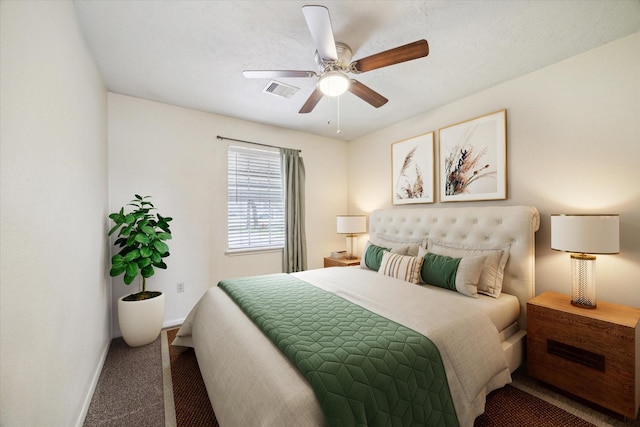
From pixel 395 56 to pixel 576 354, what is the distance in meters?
2.33

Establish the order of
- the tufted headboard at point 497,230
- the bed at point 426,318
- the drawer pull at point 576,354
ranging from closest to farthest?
the bed at point 426,318 < the drawer pull at point 576,354 < the tufted headboard at point 497,230

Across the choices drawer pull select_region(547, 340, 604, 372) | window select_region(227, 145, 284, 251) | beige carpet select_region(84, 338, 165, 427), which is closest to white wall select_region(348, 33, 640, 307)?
drawer pull select_region(547, 340, 604, 372)

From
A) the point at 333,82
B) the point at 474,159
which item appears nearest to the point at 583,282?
the point at 474,159

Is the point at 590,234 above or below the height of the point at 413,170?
below

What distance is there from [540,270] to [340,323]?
2007 mm

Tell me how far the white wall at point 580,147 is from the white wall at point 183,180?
2906 millimetres

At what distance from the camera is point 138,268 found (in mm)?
2432

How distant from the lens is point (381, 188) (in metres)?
3.88

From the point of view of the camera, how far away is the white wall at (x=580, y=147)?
187cm

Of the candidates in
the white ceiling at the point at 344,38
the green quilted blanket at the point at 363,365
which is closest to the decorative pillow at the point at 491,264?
the green quilted blanket at the point at 363,365

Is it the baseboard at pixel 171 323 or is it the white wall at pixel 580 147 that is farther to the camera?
the baseboard at pixel 171 323

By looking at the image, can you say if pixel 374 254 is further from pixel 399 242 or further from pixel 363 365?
pixel 363 365

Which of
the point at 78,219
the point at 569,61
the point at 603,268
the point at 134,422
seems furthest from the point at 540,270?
the point at 78,219

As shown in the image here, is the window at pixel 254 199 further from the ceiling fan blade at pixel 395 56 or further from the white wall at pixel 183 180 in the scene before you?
the ceiling fan blade at pixel 395 56
